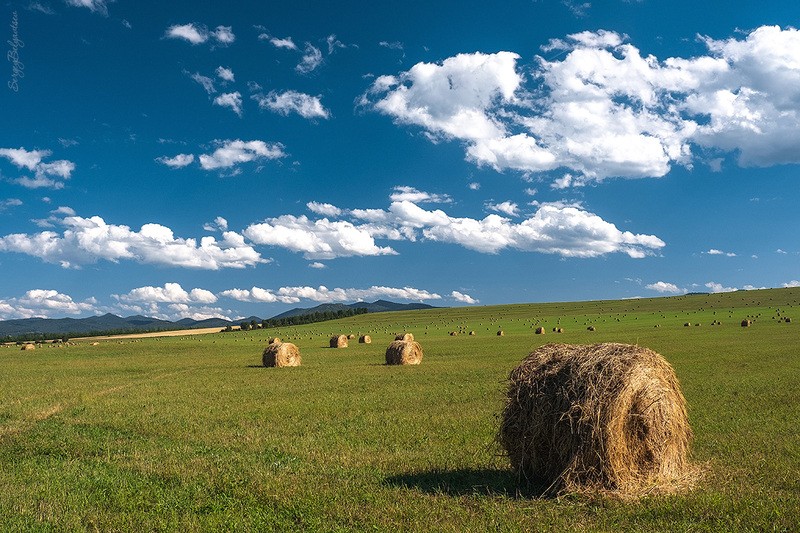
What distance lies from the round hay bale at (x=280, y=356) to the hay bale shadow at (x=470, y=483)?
30426mm

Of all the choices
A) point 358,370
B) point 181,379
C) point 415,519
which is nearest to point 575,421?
point 415,519

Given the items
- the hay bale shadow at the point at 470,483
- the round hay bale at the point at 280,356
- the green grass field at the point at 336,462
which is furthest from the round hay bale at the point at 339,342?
the hay bale shadow at the point at 470,483

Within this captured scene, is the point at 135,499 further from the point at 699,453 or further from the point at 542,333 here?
the point at 542,333

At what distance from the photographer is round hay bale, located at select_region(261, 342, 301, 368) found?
134 ft

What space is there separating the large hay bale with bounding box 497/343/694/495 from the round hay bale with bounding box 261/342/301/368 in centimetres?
3130

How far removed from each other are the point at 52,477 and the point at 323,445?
577 centimetres

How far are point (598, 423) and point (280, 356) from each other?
33212 millimetres

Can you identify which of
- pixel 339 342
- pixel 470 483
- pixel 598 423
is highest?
pixel 598 423

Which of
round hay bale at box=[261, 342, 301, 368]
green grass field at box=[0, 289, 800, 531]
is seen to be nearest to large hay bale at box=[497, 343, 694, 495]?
green grass field at box=[0, 289, 800, 531]

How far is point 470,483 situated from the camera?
36.1 feet

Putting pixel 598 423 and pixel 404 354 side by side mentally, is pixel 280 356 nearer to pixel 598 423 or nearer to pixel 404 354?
pixel 404 354

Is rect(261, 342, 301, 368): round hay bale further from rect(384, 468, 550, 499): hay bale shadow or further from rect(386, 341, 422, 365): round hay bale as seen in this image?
rect(384, 468, 550, 499): hay bale shadow

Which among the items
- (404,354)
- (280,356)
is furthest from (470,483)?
(280,356)

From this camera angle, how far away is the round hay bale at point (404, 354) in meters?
40.1
